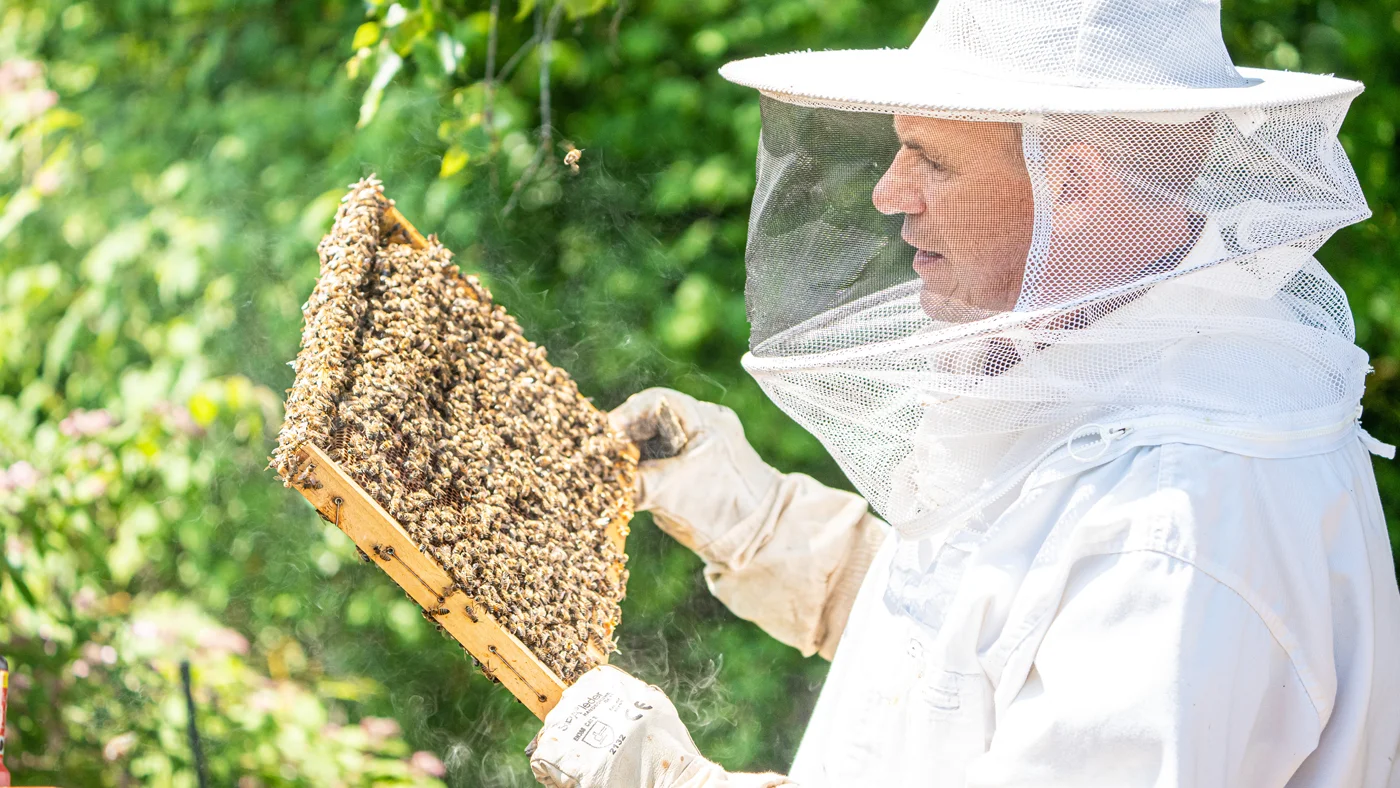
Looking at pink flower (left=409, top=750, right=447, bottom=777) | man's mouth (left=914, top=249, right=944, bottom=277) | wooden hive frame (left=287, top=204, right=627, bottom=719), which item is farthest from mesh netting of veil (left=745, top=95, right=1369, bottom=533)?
pink flower (left=409, top=750, right=447, bottom=777)

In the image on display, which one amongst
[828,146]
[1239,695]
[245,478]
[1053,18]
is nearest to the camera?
[1239,695]

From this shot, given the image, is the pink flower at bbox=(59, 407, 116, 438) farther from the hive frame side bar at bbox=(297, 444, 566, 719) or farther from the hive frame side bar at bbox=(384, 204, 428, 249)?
the hive frame side bar at bbox=(297, 444, 566, 719)

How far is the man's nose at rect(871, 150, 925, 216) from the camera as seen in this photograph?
1681mm

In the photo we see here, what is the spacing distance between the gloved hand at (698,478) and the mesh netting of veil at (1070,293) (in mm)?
614

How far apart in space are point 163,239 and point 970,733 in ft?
11.6

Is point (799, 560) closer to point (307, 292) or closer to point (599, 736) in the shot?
point (599, 736)

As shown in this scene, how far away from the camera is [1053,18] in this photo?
1.48 meters

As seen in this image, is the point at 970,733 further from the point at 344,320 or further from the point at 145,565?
the point at 145,565

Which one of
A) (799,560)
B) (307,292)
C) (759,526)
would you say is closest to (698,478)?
(759,526)

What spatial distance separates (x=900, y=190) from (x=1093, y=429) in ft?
1.52

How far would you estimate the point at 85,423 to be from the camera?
388cm

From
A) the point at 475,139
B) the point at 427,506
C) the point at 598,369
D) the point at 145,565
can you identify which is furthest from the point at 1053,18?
the point at 145,565

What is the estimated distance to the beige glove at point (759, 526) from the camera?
2330 millimetres

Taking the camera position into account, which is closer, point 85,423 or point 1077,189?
point 1077,189
